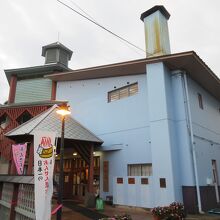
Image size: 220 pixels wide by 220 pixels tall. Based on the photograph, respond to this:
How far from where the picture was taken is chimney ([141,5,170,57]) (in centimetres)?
1353

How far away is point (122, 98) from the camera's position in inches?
548

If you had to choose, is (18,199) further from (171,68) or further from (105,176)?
(171,68)

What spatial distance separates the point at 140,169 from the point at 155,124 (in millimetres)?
2610

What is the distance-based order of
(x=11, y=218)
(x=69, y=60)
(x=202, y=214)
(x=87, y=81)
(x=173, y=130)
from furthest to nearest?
(x=69, y=60), (x=87, y=81), (x=173, y=130), (x=202, y=214), (x=11, y=218)

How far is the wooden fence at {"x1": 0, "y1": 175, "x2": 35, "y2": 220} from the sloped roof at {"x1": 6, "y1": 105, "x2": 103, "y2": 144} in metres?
3.55

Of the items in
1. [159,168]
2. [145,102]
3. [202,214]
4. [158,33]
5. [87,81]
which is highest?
[158,33]

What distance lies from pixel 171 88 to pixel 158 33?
150 inches

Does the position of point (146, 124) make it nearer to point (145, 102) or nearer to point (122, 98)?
point (145, 102)

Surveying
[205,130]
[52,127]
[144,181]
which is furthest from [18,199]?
[205,130]

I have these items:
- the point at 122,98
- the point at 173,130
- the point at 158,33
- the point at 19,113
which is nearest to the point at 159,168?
the point at 173,130

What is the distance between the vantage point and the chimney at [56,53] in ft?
66.6

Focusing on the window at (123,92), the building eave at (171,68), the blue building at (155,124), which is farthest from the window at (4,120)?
the window at (123,92)

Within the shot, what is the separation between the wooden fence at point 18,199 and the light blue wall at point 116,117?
6.40 m

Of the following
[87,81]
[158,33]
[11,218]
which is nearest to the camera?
[11,218]
